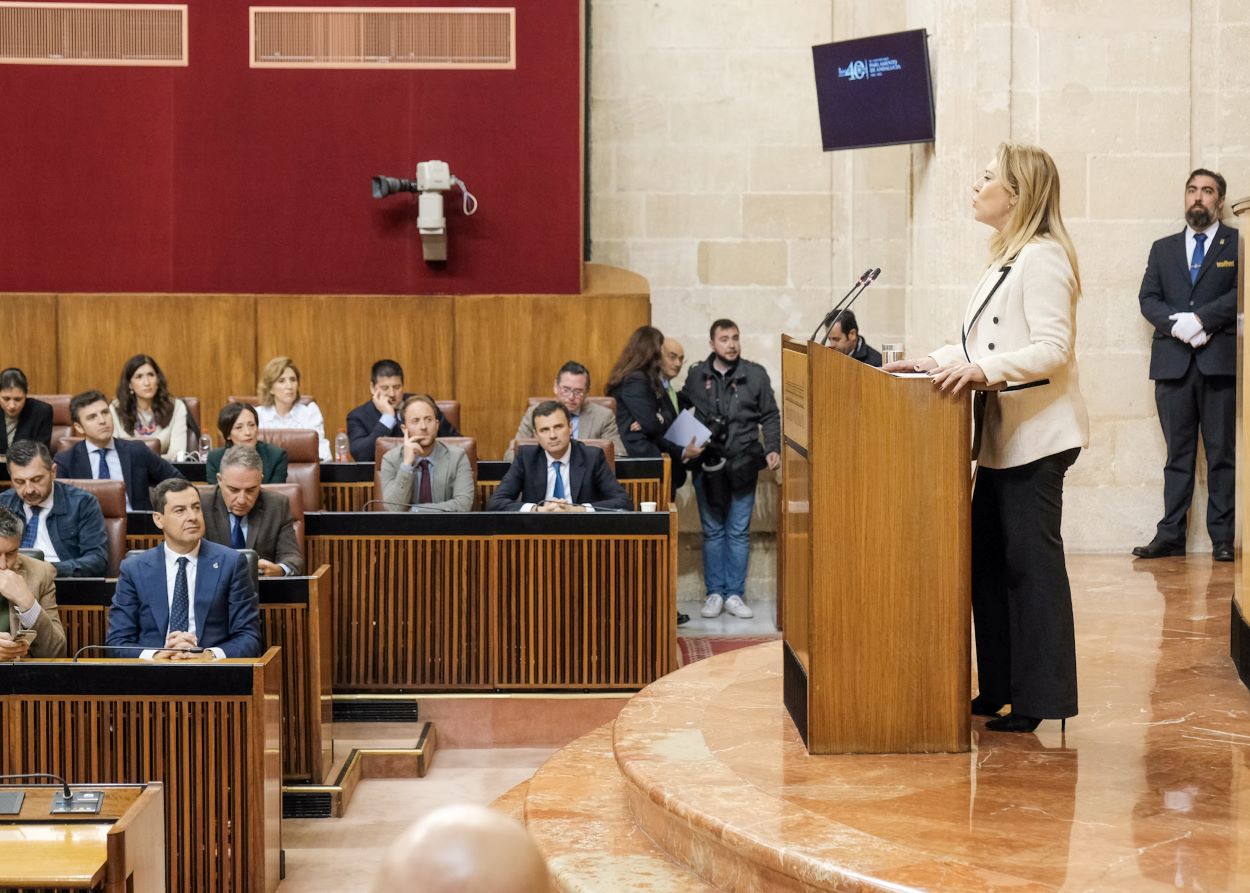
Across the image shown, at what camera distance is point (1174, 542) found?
6031 mm

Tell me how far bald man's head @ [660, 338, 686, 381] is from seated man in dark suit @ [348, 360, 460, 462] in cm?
107

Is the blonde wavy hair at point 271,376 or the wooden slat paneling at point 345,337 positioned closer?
the blonde wavy hair at point 271,376

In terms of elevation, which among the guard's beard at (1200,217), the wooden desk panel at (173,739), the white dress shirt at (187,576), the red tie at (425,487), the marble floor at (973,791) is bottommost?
the wooden desk panel at (173,739)

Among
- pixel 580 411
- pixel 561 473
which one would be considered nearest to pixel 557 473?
pixel 561 473

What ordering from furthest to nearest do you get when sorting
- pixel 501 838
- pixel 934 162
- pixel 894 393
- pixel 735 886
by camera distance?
pixel 934 162 < pixel 894 393 < pixel 735 886 < pixel 501 838

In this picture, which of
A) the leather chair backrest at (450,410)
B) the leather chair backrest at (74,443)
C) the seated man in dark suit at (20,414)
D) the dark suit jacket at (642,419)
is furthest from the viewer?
the leather chair backrest at (450,410)

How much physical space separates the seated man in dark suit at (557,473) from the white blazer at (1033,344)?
9.48 ft

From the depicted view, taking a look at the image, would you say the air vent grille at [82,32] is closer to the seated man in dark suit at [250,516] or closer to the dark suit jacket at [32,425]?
the dark suit jacket at [32,425]

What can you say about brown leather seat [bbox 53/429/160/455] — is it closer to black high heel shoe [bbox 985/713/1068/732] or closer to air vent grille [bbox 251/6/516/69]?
air vent grille [bbox 251/6/516/69]

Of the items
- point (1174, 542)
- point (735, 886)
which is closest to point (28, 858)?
point (735, 886)

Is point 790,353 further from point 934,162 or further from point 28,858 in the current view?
point 934,162

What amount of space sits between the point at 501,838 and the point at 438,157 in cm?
781

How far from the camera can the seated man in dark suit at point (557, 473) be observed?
5887 millimetres

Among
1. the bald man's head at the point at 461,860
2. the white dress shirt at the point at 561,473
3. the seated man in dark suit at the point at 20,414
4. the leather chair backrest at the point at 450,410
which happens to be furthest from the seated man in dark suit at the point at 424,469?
the bald man's head at the point at 461,860
